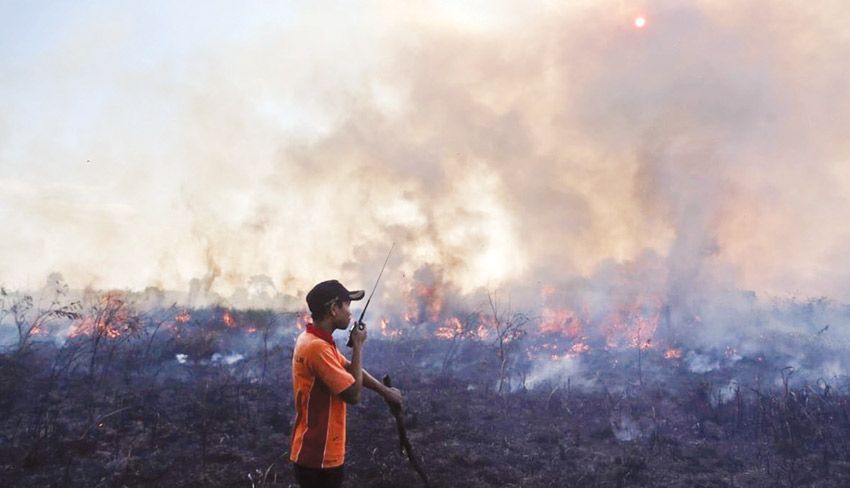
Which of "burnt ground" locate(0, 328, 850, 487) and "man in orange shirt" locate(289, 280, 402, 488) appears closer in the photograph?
"man in orange shirt" locate(289, 280, 402, 488)

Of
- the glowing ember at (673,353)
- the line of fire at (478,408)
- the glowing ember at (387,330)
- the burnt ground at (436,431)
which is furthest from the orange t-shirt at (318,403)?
the glowing ember at (387,330)

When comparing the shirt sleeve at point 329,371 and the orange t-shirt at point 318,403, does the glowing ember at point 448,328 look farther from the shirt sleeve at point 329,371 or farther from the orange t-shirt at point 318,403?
the shirt sleeve at point 329,371

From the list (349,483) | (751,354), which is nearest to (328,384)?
(349,483)

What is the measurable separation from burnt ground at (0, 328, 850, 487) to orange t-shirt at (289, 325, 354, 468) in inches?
185

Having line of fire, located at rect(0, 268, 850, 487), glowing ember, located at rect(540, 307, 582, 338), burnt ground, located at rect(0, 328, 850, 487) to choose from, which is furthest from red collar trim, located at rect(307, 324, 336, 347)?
glowing ember, located at rect(540, 307, 582, 338)

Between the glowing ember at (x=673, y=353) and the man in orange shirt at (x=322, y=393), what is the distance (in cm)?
1807

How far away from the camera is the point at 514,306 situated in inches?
1181

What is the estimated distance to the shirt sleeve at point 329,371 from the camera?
3795mm

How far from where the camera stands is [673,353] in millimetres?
19266

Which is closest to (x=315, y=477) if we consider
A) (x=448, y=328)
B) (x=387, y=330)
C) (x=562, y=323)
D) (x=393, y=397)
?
(x=393, y=397)

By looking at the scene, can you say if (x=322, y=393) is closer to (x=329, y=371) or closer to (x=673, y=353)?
(x=329, y=371)

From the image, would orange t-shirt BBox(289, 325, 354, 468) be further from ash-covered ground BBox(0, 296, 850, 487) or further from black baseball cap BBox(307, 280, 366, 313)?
ash-covered ground BBox(0, 296, 850, 487)

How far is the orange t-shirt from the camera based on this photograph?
3830mm

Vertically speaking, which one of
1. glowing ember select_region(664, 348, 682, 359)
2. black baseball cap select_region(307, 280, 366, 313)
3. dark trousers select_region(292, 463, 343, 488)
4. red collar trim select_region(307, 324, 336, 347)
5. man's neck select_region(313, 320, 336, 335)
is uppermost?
glowing ember select_region(664, 348, 682, 359)
